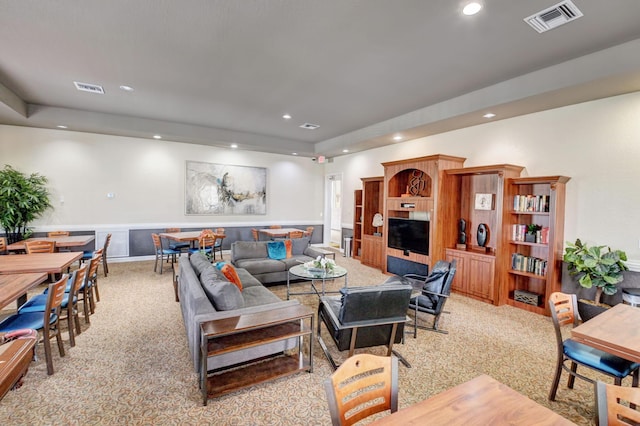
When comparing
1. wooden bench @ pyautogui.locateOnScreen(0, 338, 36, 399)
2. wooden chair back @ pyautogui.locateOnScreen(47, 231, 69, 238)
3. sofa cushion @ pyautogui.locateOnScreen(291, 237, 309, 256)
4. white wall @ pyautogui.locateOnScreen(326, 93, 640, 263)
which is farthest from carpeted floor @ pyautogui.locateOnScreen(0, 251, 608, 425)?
wooden chair back @ pyautogui.locateOnScreen(47, 231, 69, 238)

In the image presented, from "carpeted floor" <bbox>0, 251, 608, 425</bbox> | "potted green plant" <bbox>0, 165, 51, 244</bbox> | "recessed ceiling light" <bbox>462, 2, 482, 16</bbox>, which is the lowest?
"carpeted floor" <bbox>0, 251, 608, 425</bbox>

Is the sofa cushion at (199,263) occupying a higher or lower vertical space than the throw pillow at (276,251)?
higher

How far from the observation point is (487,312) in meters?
4.27

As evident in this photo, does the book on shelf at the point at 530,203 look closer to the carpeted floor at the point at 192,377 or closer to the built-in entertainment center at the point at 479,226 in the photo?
the built-in entertainment center at the point at 479,226

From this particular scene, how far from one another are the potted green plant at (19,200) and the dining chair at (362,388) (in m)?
7.38

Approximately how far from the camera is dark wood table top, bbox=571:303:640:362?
1.74 metres

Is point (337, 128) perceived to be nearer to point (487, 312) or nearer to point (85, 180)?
point (487, 312)

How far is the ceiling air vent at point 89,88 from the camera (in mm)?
4539

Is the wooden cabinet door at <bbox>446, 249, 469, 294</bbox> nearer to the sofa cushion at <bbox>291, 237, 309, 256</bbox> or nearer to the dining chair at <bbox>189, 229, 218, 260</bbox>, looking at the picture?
the sofa cushion at <bbox>291, 237, 309, 256</bbox>

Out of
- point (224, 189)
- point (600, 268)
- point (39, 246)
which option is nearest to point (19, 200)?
point (39, 246)

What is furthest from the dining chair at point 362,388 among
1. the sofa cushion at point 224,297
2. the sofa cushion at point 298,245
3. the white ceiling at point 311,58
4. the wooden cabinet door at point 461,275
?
the sofa cushion at point 298,245

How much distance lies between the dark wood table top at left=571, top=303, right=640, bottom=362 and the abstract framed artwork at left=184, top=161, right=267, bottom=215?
25.1 feet

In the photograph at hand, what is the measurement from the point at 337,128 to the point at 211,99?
9.78 ft

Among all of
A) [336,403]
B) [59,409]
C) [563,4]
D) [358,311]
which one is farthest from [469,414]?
[563,4]
